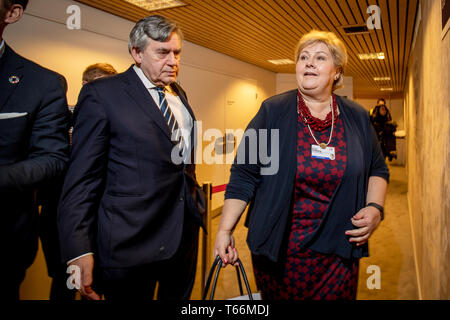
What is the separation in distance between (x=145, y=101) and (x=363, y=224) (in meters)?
1.09

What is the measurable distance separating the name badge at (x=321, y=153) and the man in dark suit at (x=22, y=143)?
100 cm

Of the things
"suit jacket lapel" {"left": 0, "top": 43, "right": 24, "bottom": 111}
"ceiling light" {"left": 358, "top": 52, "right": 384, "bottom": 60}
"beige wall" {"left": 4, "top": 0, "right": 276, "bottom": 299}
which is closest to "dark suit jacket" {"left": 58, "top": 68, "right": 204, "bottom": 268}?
"suit jacket lapel" {"left": 0, "top": 43, "right": 24, "bottom": 111}

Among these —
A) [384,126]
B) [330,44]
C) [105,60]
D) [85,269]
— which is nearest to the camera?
[85,269]

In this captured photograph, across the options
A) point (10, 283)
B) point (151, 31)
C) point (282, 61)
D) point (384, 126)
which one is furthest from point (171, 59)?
point (384, 126)

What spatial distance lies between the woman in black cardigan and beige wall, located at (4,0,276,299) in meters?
2.02

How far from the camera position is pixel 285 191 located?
1379mm

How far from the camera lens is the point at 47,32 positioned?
3551 millimetres

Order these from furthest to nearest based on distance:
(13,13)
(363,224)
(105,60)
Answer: (105,60) < (363,224) < (13,13)

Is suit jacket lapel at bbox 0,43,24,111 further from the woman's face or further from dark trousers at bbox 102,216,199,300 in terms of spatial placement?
the woman's face

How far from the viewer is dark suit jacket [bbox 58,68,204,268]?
1322 millimetres

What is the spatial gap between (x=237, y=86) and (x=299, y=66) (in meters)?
6.19

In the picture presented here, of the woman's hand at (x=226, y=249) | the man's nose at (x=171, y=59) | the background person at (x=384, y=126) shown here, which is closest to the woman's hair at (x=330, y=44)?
the man's nose at (x=171, y=59)

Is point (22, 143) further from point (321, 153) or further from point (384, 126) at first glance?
point (384, 126)

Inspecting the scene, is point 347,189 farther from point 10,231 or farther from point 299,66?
point 10,231
